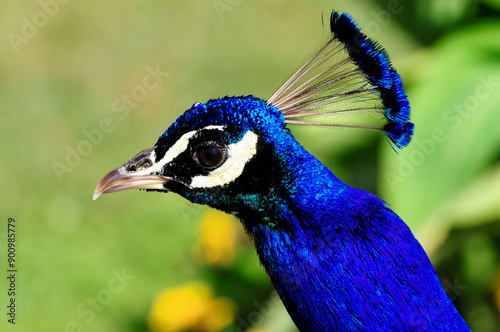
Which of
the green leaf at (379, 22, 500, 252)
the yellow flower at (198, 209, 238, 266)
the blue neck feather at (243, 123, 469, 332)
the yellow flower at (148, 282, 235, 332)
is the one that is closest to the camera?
the blue neck feather at (243, 123, 469, 332)

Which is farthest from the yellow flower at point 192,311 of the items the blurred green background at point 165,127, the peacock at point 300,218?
the peacock at point 300,218

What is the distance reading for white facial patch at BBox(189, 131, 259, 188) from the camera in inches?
35.6

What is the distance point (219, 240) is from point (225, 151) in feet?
4.66

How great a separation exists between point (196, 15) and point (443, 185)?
8.98ft

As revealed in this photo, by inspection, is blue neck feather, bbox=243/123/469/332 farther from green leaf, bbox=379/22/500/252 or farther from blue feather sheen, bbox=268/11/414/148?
green leaf, bbox=379/22/500/252

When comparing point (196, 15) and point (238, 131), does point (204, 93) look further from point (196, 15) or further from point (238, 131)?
point (238, 131)

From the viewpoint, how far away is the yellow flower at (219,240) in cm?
228

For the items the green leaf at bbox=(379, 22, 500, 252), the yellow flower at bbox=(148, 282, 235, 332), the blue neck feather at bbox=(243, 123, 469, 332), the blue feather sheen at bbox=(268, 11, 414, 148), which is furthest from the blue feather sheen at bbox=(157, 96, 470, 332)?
the yellow flower at bbox=(148, 282, 235, 332)

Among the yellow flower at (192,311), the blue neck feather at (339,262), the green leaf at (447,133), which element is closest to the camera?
the blue neck feather at (339,262)

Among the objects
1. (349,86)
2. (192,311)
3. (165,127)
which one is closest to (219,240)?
(192,311)

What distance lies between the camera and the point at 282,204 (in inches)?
35.8

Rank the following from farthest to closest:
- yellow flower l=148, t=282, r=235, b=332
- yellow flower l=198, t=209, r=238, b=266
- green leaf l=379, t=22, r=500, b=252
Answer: yellow flower l=198, t=209, r=238, b=266, yellow flower l=148, t=282, r=235, b=332, green leaf l=379, t=22, r=500, b=252

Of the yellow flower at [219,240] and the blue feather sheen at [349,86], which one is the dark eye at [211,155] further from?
the yellow flower at [219,240]

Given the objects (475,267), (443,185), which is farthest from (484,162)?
(475,267)
